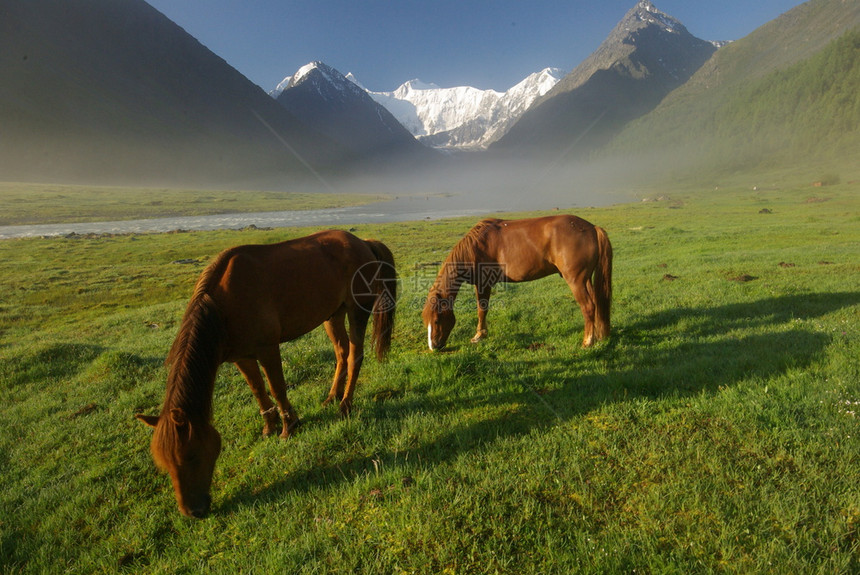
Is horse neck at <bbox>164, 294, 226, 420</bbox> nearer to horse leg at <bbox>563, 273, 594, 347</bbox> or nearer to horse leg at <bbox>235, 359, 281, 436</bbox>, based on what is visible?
horse leg at <bbox>235, 359, 281, 436</bbox>

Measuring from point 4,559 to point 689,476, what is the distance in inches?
236

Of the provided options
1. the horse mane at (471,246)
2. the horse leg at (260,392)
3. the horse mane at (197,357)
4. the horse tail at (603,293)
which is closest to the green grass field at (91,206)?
the horse mane at (471,246)

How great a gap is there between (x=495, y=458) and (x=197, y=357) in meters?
3.14

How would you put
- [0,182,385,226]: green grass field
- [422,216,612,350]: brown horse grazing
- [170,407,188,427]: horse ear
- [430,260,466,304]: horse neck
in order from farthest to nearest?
1. [0,182,385,226]: green grass field
2. [430,260,466,304]: horse neck
3. [422,216,612,350]: brown horse grazing
4. [170,407,188,427]: horse ear

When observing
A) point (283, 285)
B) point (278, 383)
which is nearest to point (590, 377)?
point (278, 383)

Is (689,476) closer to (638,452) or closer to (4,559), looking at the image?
(638,452)

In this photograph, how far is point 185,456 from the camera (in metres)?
3.31

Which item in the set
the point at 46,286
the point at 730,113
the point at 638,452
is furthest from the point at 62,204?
the point at 730,113

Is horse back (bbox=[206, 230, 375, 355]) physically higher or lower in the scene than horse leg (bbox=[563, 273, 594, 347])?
higher

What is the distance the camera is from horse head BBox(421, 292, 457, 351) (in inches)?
286

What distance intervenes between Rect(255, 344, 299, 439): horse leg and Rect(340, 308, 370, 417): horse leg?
0.64 m

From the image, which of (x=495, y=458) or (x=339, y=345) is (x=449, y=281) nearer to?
(x=339, y=345)

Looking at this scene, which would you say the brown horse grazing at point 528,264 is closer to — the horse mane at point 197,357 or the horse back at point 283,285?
the horse back at point 283,285

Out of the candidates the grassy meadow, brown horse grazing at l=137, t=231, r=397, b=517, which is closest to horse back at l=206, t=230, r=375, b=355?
brown horse grazing at l=137, t=231, r=397, b=517
